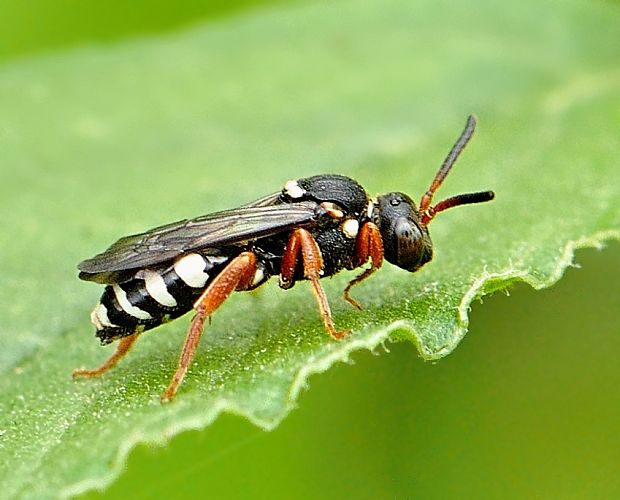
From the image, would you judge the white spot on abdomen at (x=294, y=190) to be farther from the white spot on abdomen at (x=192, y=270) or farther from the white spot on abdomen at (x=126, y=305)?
the white spot on abdomen at (x=126, y=305)

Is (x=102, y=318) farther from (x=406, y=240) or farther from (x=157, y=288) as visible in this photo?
(x=406, y=240)

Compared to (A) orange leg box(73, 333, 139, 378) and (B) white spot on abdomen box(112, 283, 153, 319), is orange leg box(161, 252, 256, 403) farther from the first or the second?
(A) orange leg box(73, 333, 139, 378)

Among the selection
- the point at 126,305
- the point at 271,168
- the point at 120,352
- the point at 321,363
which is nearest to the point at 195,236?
the point at 126,305

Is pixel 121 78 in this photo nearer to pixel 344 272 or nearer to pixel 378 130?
pixel 378 130

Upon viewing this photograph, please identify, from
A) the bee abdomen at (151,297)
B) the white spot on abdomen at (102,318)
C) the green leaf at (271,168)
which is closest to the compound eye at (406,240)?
the green leaf at (271,168)

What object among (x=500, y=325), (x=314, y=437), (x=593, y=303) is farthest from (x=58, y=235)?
(x=593, y=303)

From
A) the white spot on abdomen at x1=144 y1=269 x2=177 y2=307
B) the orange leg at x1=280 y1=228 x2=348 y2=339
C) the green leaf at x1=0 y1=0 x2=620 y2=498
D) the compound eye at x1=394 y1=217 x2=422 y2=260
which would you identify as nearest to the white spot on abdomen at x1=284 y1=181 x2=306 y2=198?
the orange leg at x1=280 y1=228 x2=348 y2=339

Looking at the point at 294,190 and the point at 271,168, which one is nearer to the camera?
the point at 294,190

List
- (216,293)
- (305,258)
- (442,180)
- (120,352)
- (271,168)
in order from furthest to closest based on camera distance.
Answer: (271,168) → (442,180) → (120,352) → (305,258) → (216,293)
